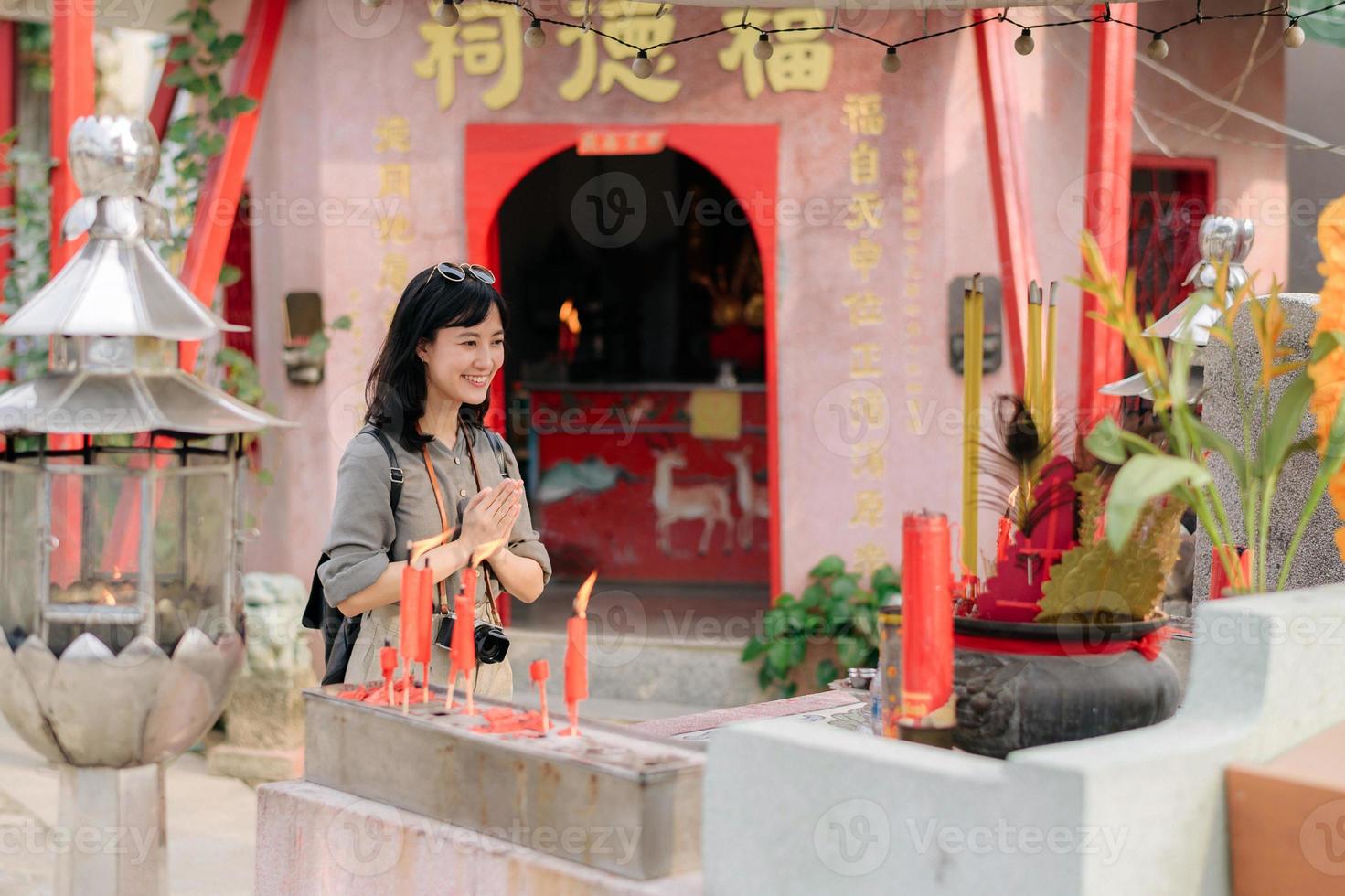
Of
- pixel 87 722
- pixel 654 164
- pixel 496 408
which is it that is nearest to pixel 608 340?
pixel 654 164

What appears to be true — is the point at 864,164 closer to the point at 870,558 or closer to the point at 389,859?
the point at 870,558

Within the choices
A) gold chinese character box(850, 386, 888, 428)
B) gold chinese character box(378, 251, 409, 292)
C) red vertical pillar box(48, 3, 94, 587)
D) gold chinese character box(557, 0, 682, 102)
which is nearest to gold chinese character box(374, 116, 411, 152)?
gold chinese character box(378, 251, 409, 292)

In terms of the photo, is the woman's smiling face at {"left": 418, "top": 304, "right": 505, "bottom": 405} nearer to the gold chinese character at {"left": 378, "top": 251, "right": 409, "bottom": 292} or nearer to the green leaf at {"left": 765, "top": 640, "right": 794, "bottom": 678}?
the green leaf at {"left": 765, "top": 640, "right": 794, "bottom": 678}

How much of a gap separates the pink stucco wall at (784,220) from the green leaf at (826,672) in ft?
1.47

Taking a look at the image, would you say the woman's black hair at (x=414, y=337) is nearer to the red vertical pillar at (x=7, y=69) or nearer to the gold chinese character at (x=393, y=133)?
the gold chinese character at (x=393, y=133)

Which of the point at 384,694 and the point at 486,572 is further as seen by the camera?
the point at 486,572

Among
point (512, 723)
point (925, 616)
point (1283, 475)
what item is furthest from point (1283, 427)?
point (1283, 475)

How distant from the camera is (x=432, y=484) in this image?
2900 millimetres

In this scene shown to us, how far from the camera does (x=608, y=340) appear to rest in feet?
34.2

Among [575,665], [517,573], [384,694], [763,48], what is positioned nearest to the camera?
[575,665]

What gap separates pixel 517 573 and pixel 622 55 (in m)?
4.60

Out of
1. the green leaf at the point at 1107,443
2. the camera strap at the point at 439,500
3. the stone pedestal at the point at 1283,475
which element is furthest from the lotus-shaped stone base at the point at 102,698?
the green leaf at the point at 1107,443

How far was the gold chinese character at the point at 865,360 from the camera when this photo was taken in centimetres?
714

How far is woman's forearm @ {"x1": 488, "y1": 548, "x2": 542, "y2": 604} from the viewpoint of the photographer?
2924mm
